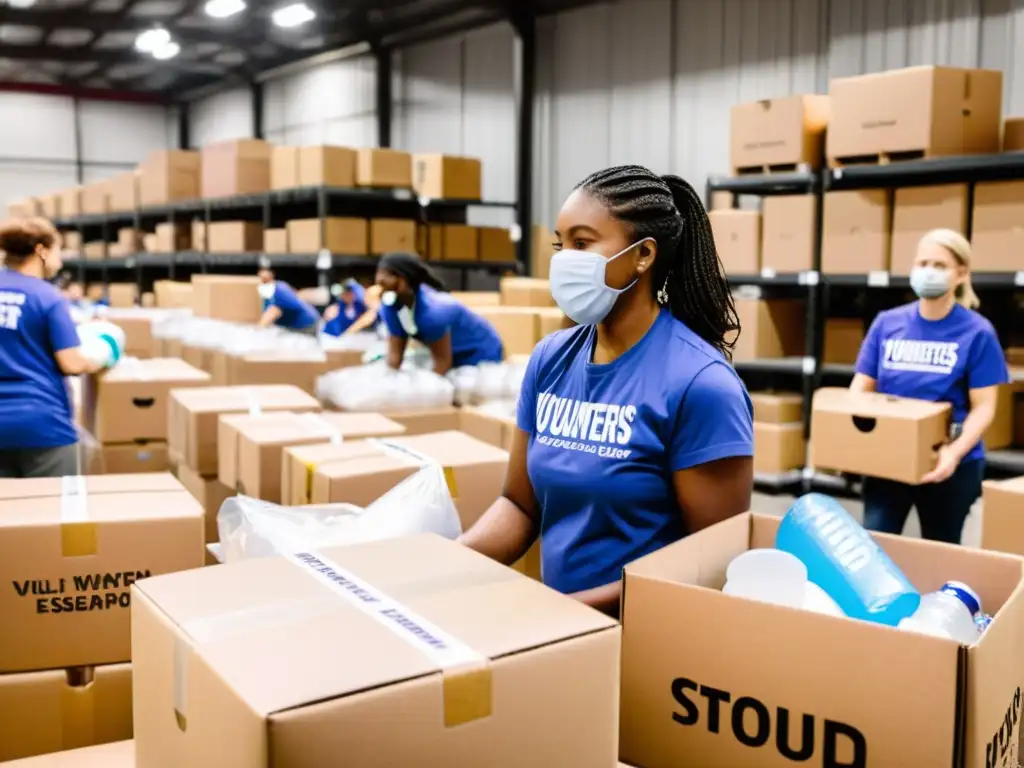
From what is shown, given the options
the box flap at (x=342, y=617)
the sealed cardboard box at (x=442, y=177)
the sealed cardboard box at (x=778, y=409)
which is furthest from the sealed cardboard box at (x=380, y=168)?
the box flap at (x=342, y=617)

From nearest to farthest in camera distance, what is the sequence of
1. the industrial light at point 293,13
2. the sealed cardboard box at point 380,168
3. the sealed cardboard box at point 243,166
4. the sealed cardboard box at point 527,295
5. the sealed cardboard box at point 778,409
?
1. the sealed cardboard box at point 778,409
2. the sealed cardboard box at point 527,295
3. the sealed cardboard box at point 380,168
4. the sealed cardboard box at point 243,166
5. the industrial light at point 293,13

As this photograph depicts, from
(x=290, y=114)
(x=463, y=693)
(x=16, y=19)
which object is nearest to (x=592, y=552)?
(x=463, y=693)

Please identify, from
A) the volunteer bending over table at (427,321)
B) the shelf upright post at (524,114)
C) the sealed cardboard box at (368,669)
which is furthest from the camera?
the shelf upright post at (524,114)

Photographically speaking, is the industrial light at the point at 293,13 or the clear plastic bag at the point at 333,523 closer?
the clear plastic bag at the point at 333,523

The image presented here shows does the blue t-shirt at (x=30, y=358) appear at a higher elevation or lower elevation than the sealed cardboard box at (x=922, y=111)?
lower

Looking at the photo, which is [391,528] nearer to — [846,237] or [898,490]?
[898,490]

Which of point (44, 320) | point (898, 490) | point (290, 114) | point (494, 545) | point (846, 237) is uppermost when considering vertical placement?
point (290, 114)

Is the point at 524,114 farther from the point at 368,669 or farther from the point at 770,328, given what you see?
the point at 368,669

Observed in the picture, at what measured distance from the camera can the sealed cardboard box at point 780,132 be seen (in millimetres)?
5812

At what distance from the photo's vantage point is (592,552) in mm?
1590

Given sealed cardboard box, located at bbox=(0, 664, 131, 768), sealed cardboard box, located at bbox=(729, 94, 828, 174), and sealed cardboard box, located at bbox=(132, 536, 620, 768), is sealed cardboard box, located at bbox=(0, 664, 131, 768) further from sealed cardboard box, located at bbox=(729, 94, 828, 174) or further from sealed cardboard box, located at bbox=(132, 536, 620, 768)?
sealed cardboard box, located at bbox=(729, 94, 828, 174)

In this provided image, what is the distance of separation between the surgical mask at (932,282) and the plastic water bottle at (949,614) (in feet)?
7.73

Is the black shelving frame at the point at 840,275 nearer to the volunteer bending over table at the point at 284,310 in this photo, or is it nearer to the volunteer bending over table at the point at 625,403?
the volunteer bending over table at the point at 284,310

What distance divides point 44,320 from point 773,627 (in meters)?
2.87
